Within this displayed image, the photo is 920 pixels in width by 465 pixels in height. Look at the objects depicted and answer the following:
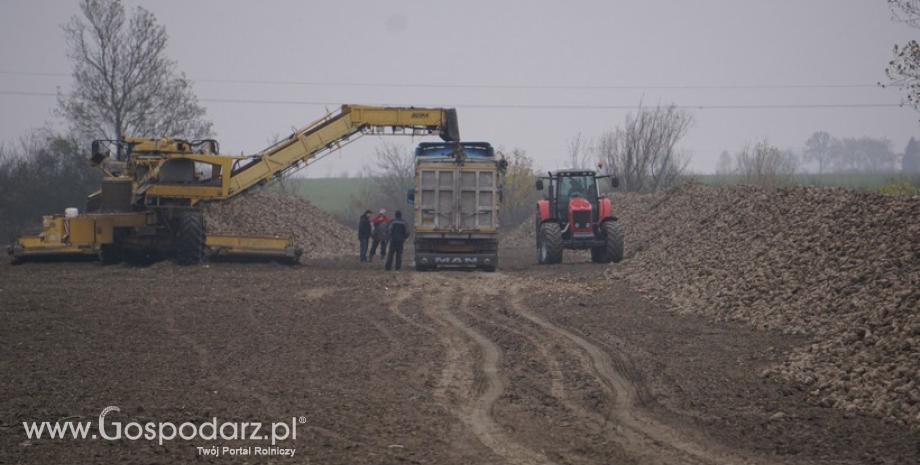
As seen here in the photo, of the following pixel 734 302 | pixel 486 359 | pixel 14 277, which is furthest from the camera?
pixel 14 277

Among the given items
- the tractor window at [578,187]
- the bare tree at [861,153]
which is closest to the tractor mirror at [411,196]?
the tractor window at [578,187]

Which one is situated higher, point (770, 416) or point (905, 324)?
point (905, 324)

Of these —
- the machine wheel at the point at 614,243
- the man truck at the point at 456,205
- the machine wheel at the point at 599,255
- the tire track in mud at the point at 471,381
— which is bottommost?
the tire track in mud at the point at 471,381

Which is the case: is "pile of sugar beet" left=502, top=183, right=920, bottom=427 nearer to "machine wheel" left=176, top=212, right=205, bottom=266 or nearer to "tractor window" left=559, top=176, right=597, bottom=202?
"tractor window" left=559, top=176, right=597, bottom=202

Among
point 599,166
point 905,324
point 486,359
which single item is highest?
point 599,166

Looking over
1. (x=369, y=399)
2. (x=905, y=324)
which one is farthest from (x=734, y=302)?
(x=369, y=399)

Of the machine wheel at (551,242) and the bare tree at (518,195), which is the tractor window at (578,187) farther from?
the bare tree at (518,195)

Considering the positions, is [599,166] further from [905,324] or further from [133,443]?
[133,443]

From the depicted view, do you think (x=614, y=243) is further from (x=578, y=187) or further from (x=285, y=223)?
(x=285, y=223)

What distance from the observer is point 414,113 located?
2519 cm

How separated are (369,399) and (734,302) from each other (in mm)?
8407

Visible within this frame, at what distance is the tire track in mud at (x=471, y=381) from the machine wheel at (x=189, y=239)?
29.6 feet

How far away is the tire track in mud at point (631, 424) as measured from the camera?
6.85m

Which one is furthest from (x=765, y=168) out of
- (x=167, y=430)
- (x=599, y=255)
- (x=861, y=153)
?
(x=861, y=153)
